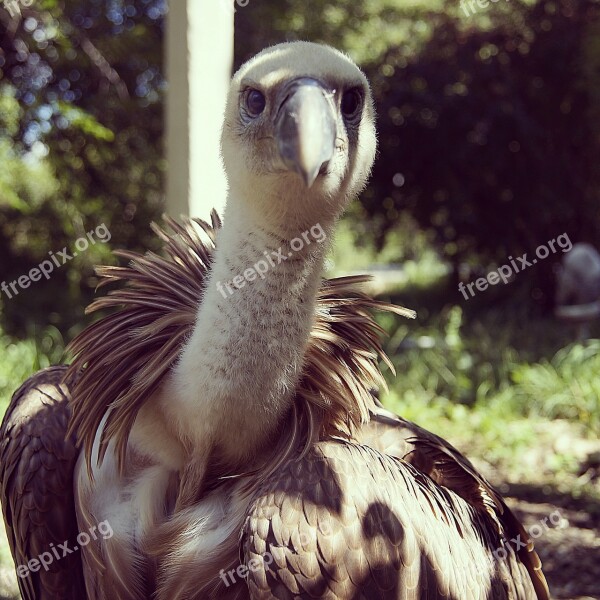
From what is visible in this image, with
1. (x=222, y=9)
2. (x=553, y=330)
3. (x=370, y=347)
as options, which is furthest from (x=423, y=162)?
(x=370, y=347)

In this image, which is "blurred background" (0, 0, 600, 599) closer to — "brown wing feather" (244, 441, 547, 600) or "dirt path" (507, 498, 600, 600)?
"dirt path" (507, 498, 600, 600)

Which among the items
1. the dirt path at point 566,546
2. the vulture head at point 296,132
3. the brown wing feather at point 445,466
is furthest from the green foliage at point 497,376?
the vulture head at point 296,132

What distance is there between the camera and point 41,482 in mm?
2158

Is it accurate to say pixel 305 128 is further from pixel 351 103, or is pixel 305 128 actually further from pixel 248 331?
pixel 248 331

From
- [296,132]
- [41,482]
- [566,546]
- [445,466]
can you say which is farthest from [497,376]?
[296,132]

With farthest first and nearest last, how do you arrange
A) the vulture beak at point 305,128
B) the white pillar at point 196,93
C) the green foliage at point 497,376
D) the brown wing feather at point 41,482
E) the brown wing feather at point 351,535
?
the green foliage at point 497,376
the white pillar at point 196,93
the brown wing feather at point 41,482
the brown wing feather at point 351,535
the vulture beak at point 305,128

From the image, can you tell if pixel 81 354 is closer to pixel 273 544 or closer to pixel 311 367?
pixel 311 367

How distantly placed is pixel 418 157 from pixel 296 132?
419 inches

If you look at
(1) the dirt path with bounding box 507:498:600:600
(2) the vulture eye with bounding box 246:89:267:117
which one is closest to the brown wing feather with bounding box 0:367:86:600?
(2) the vulture eye with bounding box 246:89:267:117

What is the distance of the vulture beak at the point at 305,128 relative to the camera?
1.47 m

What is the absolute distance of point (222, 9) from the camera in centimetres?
353

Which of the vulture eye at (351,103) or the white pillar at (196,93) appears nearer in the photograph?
the vulture eye at (351,103)

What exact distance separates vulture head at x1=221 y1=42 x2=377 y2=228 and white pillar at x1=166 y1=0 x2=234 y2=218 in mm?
1742

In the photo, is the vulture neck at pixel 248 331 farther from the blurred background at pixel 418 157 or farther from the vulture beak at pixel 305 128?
the blurred background at pixel 418 157
